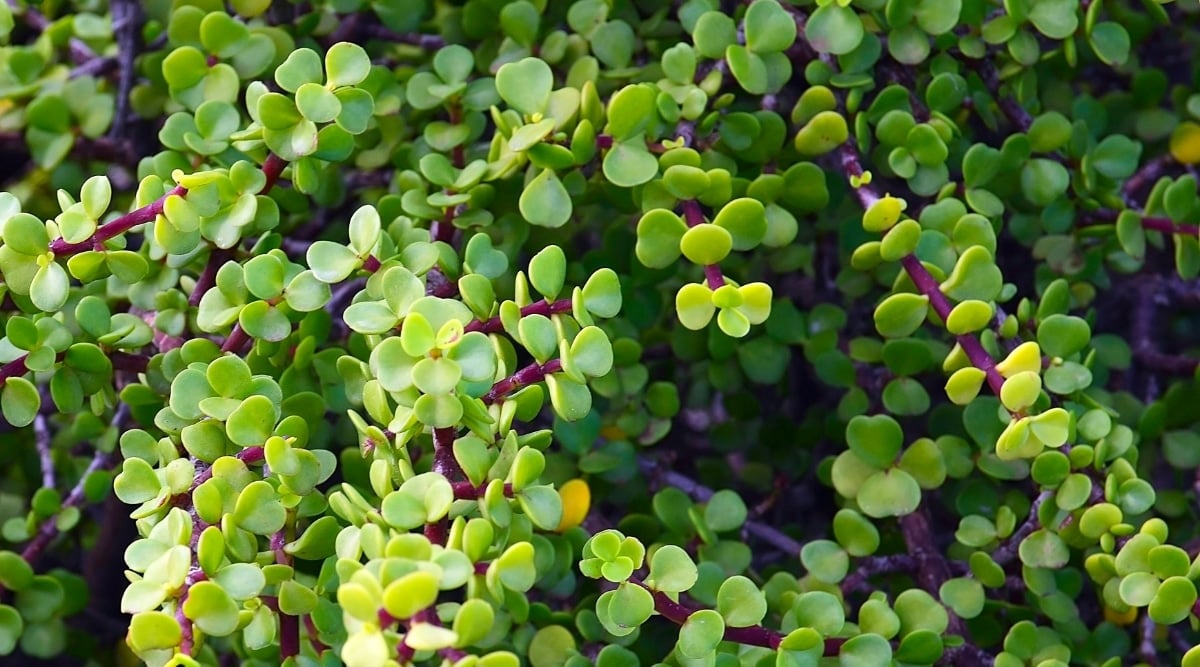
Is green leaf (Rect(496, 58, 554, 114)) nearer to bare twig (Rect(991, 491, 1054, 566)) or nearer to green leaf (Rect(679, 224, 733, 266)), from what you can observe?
green leaf (Rect(679, 224, 733, 266))

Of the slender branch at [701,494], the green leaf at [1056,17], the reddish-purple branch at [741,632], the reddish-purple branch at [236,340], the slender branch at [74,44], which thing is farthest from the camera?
the slender branch at [74,44]

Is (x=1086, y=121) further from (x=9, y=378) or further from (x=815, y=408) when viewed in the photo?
(x=9, y=378)

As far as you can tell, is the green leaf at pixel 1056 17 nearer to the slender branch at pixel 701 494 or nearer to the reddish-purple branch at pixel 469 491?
the slender branch at pixel 701 494

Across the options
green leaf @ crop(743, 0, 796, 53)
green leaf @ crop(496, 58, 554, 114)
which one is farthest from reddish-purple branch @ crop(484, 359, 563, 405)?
green leaf @ crop(743, 0, 796, 53)

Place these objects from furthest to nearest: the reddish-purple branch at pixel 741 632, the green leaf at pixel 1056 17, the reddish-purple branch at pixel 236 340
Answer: the green leaf at pixel 1056 17 → the reddish-purple branch at pixel 236 340 → the reddish-purple branch at pixel 741 632

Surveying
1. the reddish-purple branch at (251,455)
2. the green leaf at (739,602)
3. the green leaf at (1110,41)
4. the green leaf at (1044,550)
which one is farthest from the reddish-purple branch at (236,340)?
the green leaf at (1110,41)

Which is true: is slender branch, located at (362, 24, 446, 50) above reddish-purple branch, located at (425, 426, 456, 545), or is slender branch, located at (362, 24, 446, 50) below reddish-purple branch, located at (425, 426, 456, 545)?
below
